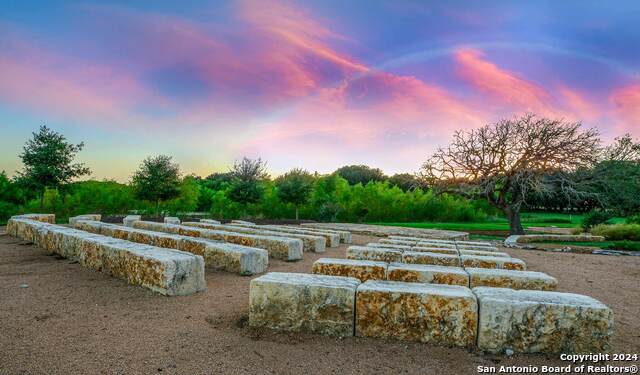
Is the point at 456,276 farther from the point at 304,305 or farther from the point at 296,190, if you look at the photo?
the point at 296,190

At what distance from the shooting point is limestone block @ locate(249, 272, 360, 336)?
3.72m

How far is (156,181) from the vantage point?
987 inches

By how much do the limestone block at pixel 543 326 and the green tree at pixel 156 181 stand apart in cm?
2470

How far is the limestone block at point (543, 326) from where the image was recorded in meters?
3.30

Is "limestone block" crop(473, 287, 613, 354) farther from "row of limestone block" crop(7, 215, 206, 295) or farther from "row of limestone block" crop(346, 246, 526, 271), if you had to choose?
"row of limestone block" crop(7, 215, 206, 295)

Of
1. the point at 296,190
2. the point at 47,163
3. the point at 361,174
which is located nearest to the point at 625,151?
the point at 296,190

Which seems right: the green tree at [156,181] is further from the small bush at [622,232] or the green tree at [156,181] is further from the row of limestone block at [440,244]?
the small bush at [622,232]

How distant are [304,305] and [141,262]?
297 centimetres

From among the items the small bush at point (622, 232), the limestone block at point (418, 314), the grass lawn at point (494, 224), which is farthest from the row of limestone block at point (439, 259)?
the grass lawn at point (494, 224)

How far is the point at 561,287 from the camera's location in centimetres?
665

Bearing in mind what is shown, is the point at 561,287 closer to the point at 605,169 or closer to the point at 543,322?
the point at 543,322

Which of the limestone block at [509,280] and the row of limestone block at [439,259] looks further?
the row of limestone block at [439,259]

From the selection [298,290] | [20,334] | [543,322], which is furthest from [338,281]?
[20,334]

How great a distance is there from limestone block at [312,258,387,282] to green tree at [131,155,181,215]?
73.5 feet
